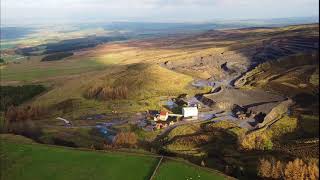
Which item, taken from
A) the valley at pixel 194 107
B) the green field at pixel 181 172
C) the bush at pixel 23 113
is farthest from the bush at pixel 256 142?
the bush at pixel 23 113

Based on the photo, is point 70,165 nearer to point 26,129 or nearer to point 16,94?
point 26,129

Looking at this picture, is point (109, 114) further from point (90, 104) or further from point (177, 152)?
point (177, 152)

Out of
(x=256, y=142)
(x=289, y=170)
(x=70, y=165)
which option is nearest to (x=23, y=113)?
(x=70, y=165)

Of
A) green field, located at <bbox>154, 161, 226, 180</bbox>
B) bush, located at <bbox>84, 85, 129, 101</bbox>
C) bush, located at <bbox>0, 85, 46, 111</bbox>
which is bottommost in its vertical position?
bush, located at <bbox>0, 85, 46, 111</bbox>

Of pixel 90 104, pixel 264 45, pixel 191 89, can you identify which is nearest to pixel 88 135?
pixel 90 104

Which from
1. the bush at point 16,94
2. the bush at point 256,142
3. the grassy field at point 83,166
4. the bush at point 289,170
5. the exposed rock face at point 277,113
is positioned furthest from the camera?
the bush at point 16,94

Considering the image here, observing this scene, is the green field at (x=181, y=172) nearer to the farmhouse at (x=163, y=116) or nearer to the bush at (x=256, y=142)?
the bush at (x=256, y=142)

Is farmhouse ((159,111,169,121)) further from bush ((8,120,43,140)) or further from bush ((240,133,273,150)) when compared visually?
bush ((8,120,43,140))

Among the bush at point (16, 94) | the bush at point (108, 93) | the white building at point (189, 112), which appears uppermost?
the white building at point (189, 112)

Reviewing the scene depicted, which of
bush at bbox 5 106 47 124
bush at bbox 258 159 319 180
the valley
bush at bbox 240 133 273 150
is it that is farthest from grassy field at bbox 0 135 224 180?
bush at bbox 5 106 47 124
